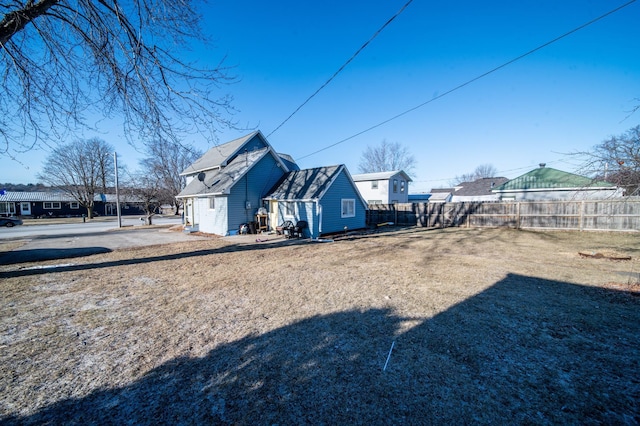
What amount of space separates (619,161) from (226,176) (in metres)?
17.0

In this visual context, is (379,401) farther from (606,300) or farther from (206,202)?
(206,202)

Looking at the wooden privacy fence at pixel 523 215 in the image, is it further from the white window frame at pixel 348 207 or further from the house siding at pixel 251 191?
the house siding at pixel 251 191

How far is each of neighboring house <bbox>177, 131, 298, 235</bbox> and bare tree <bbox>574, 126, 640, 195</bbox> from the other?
1466 centimetres

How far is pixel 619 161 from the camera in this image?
19.0 ft

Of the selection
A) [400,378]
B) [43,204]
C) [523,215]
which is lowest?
[400,378]

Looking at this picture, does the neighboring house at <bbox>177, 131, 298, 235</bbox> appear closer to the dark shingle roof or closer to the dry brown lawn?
the dark shingle roof

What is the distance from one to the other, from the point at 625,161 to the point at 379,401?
309 inches

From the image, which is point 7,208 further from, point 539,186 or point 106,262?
point 539,186

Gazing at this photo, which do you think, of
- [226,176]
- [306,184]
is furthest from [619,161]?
[226,176]

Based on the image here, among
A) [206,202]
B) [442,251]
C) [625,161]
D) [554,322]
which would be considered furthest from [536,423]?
[206,202]

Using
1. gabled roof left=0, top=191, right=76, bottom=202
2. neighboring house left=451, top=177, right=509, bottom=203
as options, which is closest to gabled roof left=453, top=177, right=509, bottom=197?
neighboring house left=451, top=177, right=509, bottom=203

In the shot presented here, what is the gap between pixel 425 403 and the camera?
236 centimetres

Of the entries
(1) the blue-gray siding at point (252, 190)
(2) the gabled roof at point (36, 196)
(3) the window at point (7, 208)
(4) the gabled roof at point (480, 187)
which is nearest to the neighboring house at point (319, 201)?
(1) the blue-gray siding at point (252, 190)

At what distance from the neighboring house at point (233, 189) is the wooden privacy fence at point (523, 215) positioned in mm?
9571
